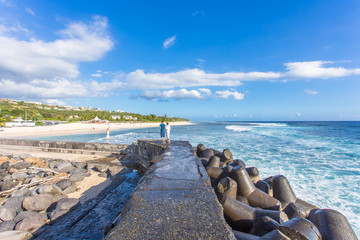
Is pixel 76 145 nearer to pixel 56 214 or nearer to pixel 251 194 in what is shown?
pixel 56 214

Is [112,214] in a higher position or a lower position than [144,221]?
lower

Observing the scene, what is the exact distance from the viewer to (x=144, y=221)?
67.9 inches

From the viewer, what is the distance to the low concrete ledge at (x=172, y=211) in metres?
1.56

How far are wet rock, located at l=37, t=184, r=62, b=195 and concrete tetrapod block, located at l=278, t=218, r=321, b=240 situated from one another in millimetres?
5304

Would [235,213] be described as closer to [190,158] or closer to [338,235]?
[338,235]

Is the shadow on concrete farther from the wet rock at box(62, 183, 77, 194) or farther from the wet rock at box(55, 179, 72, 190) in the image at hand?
the wet rock at box(55, 179, 72, 190)

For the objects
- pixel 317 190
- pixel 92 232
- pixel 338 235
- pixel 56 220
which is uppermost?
pixel 338 235

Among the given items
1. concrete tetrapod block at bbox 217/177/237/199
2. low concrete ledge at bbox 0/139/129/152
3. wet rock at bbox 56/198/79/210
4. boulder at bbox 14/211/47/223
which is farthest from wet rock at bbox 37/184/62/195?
concrete tetrapod block at bbox 217/177/237/199

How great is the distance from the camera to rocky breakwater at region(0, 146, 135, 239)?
3115 millimetres

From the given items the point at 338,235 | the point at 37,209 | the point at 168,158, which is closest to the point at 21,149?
the point at 37,209

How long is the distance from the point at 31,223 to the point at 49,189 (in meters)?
1.60

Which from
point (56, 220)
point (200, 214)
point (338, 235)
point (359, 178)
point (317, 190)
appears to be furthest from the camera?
point (359, 178)

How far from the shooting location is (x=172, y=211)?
6.24 feet

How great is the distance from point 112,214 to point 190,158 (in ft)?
6.93
